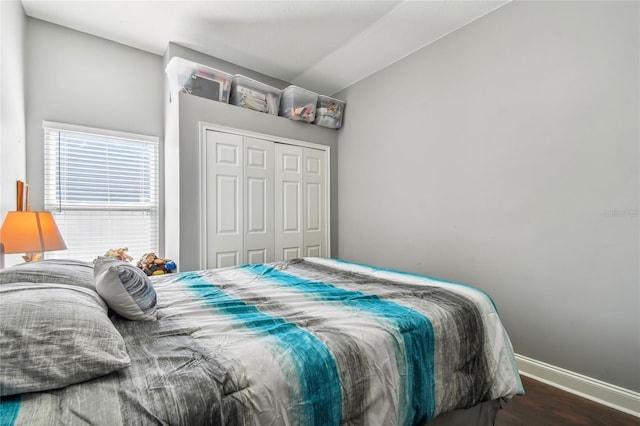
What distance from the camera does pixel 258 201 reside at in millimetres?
3195

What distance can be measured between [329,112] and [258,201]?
1414mm

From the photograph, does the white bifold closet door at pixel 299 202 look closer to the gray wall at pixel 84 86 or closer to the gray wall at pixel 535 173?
the gray wall at pixel 535 173

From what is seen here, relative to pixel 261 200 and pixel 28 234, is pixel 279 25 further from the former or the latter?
pixel 28 234

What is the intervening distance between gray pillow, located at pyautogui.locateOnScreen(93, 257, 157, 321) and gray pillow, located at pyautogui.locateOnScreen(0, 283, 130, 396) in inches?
7.5

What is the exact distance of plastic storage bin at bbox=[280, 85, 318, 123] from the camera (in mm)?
3289

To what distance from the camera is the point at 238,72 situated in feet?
11.1

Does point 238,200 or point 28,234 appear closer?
point 28,234

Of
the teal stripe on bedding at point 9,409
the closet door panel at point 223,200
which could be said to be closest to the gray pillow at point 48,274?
the teal stripe on bedding at point 9,409

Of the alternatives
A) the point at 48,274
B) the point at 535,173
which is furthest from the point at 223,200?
the point at 535,173

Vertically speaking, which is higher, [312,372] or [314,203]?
[314,203]

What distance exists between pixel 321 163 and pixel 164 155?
1.78m

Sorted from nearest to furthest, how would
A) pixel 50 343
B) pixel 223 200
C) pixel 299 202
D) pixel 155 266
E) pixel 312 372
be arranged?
pixel 50 343, pixel 312 372, pixel 155 266, pixel 223 200, pixel 299 202

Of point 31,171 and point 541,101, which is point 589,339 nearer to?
point 541,101

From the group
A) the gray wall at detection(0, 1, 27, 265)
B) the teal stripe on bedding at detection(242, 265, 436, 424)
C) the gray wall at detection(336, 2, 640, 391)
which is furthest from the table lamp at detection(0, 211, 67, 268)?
the gray wall at detection(336, 2, 640, 391)
